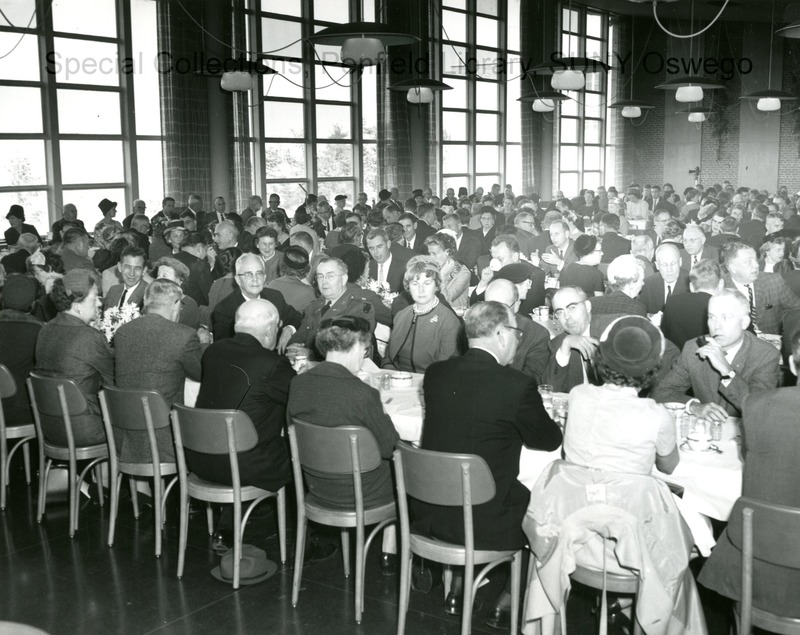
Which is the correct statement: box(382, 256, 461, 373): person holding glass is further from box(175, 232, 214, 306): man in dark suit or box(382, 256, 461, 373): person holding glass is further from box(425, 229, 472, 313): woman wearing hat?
box(175, 232, 214, 306): man in dark suit

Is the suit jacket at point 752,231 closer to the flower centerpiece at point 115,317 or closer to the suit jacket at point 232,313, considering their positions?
the suit jacket at point 232,313

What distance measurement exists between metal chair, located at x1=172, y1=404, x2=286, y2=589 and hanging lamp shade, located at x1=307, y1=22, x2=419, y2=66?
3.58 metres

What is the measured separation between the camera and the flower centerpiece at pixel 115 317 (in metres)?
5.18

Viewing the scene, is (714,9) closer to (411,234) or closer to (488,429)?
(411,234)

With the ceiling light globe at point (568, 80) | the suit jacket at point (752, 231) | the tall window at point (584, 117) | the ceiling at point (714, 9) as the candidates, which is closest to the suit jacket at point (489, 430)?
the suit jacket at point (752, 231)

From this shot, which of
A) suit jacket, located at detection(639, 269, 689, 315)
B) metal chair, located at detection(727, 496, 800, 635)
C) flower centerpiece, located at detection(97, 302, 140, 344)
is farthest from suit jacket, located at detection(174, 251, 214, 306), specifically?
Answer: metal chair, located at detection(727, 496, 800, 635)

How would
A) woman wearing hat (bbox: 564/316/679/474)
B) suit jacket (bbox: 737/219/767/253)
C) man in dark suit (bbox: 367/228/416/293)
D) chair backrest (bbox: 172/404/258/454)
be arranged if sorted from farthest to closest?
suit jacket (bbox: 737/219/767/253), man in dark suit (bbox: 367/228/416/293), chair backrest (bbox: 172/404/258/454), woman wearing hat (bbox: 564/316/679/474)

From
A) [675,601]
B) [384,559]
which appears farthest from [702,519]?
[384,559]

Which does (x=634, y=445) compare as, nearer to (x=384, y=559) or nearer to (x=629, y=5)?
(x=384, y=559)

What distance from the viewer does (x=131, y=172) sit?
12.1 meters

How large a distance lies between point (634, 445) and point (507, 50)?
1642 centimetres

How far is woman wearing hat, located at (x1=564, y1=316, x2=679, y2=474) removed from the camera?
2.73 metres

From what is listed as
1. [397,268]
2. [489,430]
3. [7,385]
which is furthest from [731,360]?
[397,268]

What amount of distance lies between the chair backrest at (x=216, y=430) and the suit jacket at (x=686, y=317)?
2.63 meters
